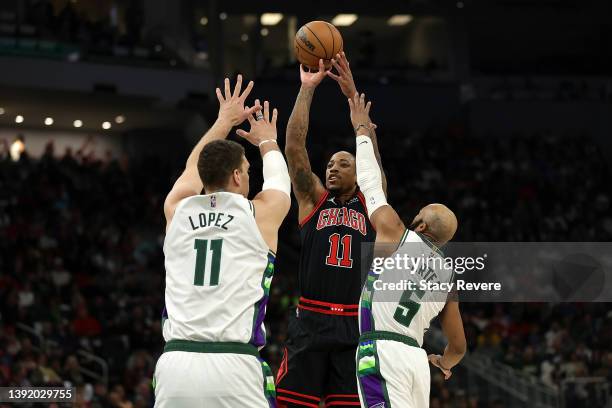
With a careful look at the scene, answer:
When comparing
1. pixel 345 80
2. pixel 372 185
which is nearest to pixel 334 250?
pixel 372 185

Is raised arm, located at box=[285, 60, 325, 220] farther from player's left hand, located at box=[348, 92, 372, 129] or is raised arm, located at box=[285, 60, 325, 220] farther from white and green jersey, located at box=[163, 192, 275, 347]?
white and green jersey, located at box=[163, 192, 275, 347]

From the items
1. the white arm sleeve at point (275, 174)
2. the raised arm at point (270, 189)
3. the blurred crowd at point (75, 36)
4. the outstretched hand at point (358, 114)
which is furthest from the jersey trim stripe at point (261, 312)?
the blurred crowd at point (75, 36)

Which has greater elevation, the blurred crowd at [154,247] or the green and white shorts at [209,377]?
the blurred crowd at [154,247]

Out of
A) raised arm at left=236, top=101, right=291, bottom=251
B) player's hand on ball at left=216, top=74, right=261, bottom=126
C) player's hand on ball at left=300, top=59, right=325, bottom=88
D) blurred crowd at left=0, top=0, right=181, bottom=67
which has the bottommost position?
raised arm at left=236, top=101, right=291, bottom=251

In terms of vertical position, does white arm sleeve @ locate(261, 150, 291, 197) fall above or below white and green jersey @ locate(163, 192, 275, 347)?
above

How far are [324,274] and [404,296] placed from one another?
40.3 inches

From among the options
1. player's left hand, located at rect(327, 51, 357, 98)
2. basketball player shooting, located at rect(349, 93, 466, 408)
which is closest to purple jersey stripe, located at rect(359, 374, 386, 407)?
basketball player shooting, located at rect(349, 93, 466, 408)

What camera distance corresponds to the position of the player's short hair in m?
5.64

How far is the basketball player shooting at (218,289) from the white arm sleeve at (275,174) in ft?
0.44

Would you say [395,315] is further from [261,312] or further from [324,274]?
[261,312]

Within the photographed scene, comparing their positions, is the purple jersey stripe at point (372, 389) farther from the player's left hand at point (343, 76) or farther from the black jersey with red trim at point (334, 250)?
the player's left hand at point (343, 76)

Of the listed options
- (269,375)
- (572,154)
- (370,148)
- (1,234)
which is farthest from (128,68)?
(269,375)

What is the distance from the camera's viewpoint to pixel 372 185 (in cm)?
731

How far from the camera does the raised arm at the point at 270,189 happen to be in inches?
228
